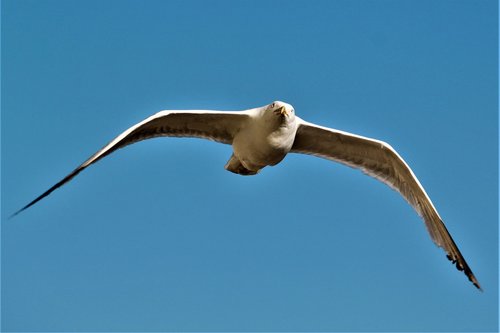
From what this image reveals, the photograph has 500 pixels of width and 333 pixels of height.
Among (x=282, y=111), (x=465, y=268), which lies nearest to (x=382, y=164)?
(x=465, y=268)

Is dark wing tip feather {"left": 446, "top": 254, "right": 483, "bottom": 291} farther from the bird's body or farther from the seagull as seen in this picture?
the bird's body

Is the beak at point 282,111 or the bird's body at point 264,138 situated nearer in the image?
the beak at point 282,111

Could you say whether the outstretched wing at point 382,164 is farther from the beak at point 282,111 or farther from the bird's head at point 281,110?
the beak at point 282,111

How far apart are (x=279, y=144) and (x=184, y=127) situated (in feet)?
6.19

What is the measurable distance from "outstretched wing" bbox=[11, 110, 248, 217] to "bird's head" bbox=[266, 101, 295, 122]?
0.68 meters

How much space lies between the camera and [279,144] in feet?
46.4

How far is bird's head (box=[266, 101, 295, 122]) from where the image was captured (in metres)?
13.8

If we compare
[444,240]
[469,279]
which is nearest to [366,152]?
[444,240]

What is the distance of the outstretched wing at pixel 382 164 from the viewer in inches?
611

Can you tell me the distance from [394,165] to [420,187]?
63 cm

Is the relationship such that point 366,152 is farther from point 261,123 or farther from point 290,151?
point 261,123

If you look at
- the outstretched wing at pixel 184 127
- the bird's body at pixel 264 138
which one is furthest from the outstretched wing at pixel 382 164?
the outstretched wing at pixel 184 127

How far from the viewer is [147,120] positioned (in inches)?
560

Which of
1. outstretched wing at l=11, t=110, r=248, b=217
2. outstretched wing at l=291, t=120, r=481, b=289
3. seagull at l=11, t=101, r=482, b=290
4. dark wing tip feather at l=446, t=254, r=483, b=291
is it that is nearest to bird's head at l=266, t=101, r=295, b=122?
seagull at l=11, t=101, r=482, b=290
